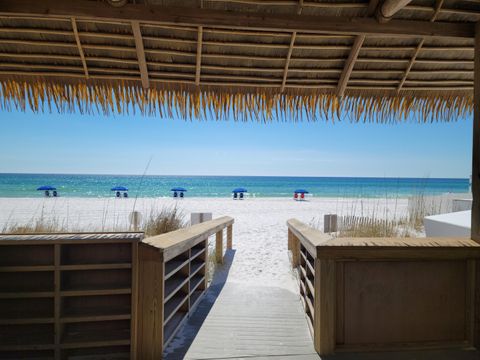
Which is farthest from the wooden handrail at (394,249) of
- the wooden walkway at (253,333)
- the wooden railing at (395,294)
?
the wooden walkway at (253,333)

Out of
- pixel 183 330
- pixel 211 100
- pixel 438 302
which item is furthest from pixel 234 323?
pixel 211 100

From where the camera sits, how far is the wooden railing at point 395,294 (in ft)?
5.98

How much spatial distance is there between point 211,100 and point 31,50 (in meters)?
1.37

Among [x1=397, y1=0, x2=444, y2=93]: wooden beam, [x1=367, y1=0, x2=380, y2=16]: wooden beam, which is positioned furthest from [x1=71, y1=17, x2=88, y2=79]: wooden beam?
[x1=397, y1=0, x2=444, y2=93]: wooden beam

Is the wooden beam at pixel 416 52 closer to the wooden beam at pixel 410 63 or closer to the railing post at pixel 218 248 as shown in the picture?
the wooden beam at pixel 410 63

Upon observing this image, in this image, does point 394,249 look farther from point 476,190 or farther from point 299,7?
point 299,7

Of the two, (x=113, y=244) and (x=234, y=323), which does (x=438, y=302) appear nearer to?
(x=234, y=323)

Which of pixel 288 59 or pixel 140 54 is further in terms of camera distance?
pixel 288 59

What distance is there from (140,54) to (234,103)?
2.70 feet

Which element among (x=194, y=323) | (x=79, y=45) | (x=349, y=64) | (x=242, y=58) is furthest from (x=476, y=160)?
(x=79, y=45)

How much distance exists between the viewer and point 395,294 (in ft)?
6.14

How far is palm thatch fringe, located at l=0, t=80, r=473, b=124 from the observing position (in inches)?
95.2

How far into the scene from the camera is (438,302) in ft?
6.20

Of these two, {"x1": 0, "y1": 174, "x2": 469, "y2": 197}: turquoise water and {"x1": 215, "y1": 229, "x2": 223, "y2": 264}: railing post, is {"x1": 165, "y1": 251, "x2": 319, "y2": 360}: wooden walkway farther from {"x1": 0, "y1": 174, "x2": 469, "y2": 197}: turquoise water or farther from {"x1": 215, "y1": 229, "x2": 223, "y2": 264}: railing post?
{"x1": 0, "y1": 174, "x2": 469, "y2": 197}: turquoise water
